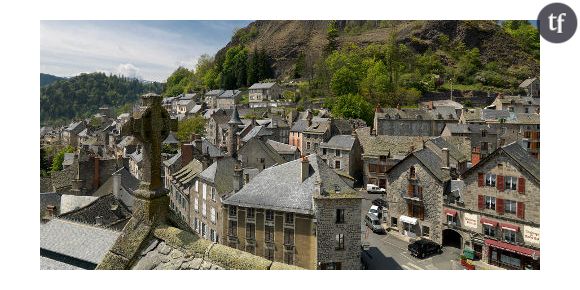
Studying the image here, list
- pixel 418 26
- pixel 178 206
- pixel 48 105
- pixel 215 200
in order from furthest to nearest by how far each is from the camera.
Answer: pixel 48 105 → pixel 418 26 → pixel 178 206 → pixel 215 200

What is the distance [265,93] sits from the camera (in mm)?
86062

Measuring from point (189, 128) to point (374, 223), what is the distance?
39.9 metres

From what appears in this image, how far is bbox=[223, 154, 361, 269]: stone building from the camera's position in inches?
770

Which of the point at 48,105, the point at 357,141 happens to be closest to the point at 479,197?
the point at 357,141

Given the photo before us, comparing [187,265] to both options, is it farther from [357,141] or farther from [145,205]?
[357,141]

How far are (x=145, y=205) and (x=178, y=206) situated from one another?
91.2ft

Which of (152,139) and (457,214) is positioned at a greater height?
(152,139)

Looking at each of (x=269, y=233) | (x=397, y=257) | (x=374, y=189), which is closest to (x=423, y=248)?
(x=397, y=257)

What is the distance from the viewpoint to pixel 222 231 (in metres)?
23.1

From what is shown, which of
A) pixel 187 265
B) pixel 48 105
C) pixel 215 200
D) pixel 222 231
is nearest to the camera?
pixel 187 265

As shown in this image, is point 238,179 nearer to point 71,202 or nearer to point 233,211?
point 233,211

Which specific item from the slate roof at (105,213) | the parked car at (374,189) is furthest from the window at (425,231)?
the slate roof at (105,213)

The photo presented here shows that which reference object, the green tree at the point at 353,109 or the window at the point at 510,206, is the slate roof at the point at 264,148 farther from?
the green tree at the point at 353,109

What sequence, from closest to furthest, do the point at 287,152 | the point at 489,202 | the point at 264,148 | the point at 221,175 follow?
1. the point at 489,202
2. the point at 221,175
3. the point at 264,148
4. the point at 287,152
